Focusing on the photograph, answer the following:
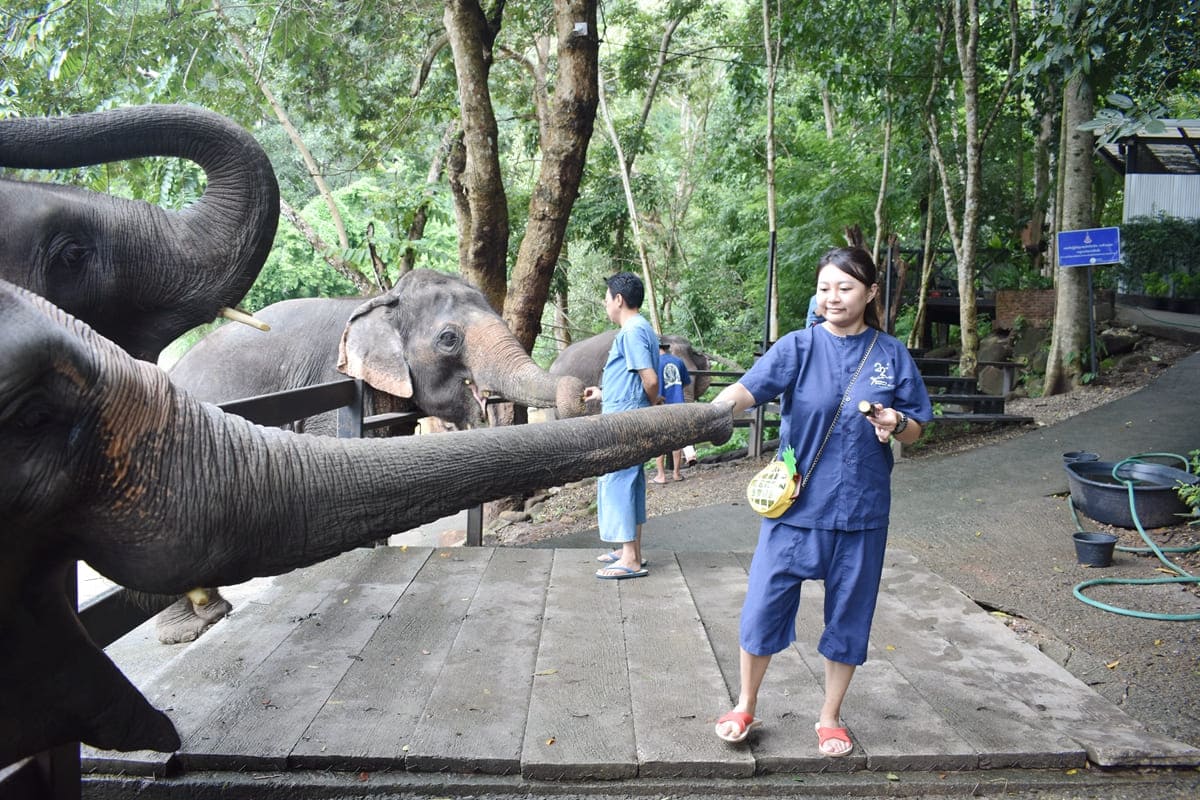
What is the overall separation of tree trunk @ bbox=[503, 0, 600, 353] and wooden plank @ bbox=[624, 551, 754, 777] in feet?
13.7

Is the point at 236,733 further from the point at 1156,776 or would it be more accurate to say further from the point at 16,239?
the point at 1156,776

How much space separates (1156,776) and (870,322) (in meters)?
1.70

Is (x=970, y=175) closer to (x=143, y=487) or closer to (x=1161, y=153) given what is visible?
(x=143, y=487)

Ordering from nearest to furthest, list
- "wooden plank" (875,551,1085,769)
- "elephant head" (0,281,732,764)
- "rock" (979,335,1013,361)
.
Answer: "elephant head" (0,281,732,764), "wooden plank" (875,551,1085,769), "rock" (979,335,1013,361)

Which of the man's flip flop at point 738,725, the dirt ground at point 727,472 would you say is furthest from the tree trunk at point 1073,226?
the man's flip flop at point 738,725

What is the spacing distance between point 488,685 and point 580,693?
35cm

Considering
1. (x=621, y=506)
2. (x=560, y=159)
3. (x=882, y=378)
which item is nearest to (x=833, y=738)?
(x=882, y=378)

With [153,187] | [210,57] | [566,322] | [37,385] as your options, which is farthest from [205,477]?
[566,322]

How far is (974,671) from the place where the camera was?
12.8 ft

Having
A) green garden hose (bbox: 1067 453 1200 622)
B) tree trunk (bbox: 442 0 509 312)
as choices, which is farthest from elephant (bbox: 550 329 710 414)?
green garden hose (bbox: 1067 453 1200 622)

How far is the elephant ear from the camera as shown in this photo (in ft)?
20.0

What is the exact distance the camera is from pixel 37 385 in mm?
1518

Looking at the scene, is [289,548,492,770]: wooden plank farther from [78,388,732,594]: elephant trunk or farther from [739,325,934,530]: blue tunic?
[78,388,732,594]: elephant trunk

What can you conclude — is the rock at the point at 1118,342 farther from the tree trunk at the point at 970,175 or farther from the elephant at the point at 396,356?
the elephant at the point at 396,356
